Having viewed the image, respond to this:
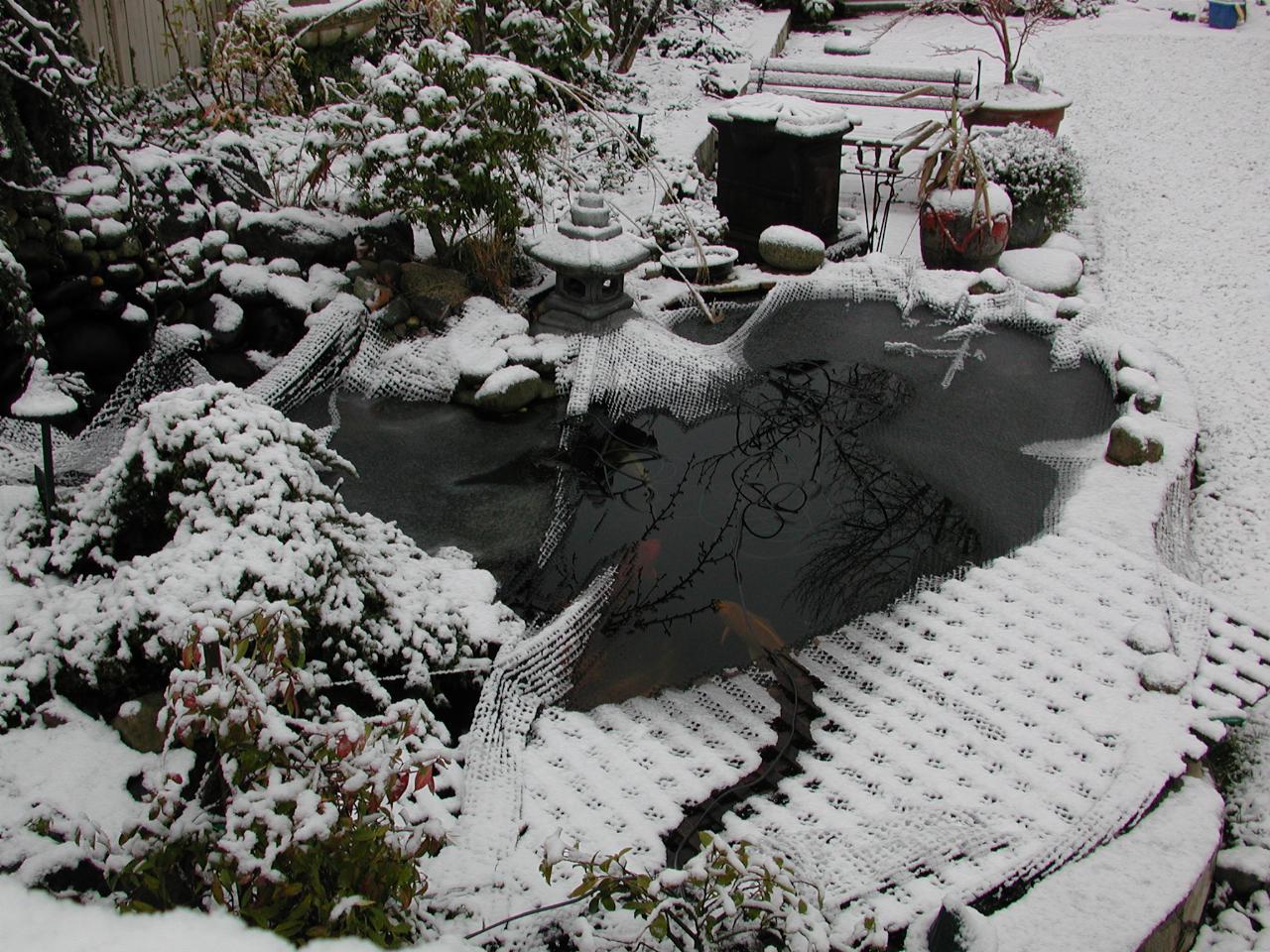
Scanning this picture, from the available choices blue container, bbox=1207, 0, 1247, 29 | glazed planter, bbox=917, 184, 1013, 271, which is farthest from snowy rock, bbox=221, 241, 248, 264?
blue container, bbox=1207, 0, 1247, 29

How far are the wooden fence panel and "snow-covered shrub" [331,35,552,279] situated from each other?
2.73 meters

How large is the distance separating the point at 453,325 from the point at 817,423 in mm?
2162

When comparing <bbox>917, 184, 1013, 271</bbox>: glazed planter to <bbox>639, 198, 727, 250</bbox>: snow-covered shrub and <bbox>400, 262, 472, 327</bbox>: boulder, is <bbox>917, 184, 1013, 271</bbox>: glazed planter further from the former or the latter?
<bbox>400, 262, 472, 327</bbox>: boulder

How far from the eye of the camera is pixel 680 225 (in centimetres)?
769

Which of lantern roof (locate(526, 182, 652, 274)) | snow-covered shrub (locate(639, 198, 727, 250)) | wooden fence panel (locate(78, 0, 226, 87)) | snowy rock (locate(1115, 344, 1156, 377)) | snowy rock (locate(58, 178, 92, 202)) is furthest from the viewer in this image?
wooden fence panel (locate(78, 0, 226, 87))

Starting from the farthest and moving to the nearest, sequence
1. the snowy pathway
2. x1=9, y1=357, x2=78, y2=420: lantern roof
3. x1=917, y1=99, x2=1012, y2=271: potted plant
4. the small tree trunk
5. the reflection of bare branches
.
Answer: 1. the small tree trunk
2. x1=917, y1=99, x2=1012, y2=271: potted plant
3. the snowy pathway
4. the reflection of bare branches
5. x1=9, y1=357, x2=78, y2=420: lantern roof

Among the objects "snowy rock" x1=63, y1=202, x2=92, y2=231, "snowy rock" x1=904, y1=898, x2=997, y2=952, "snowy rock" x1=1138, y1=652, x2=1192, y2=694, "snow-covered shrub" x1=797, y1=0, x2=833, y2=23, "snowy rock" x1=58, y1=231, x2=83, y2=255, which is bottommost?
"snowy rock" x1=1138, y1=652, x2=1192, y2=694

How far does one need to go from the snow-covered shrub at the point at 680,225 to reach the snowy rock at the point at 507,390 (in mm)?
2110

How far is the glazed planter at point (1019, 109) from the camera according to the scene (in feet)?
31.6

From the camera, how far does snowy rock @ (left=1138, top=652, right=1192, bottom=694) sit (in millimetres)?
3555

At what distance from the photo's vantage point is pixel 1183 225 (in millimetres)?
8375

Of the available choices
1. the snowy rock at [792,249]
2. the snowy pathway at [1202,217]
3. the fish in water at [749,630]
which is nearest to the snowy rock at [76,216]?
the fish in water at [749,630]

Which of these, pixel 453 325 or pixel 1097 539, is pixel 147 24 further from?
pixel 1097 539

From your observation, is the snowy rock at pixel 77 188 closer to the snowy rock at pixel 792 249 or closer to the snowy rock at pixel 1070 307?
the snowy rock at pixel 792 249
